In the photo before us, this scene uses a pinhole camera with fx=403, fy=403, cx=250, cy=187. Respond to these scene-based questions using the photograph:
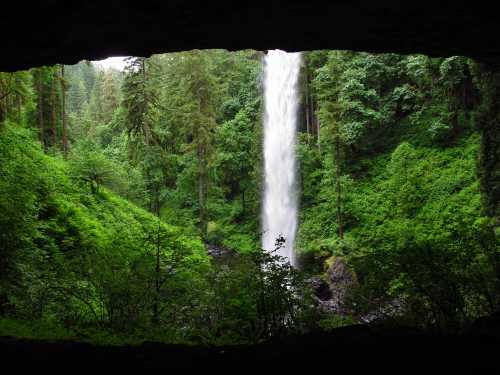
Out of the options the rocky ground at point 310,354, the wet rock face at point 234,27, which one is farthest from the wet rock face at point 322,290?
the wet rock face at point 234,27

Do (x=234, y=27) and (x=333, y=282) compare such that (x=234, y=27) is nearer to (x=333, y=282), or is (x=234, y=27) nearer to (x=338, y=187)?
(x=333, y=282)

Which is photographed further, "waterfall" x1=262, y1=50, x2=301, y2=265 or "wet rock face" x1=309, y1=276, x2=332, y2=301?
"waterfall" x1=262, y1=50, x2=301, y2=265

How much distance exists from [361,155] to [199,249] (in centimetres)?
1442

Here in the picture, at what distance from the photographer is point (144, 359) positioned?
498 centimetres

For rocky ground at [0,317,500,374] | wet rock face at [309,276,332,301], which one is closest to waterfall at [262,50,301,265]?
wet rock face at [309,276,332,301]

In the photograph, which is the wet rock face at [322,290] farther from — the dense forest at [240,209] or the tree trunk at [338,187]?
the tree trunk at [338,187]

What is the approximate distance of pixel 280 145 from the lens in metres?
29.5

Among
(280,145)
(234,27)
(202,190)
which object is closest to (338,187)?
(280,145)

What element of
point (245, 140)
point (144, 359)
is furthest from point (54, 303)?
point (245, 140)

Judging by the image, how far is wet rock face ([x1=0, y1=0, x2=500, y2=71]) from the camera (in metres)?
4.96

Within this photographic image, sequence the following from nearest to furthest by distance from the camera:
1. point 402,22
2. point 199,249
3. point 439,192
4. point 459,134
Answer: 1. point 402,22
2. point 199,249
3. point 439,192
4. point 459,134

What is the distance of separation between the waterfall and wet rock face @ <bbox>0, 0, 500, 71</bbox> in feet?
68.6

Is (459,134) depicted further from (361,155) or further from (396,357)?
(396,357)

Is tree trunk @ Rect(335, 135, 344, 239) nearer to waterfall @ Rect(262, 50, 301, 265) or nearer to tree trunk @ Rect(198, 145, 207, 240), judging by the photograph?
waterfall @ Rect(262, 50, 301, 265)
